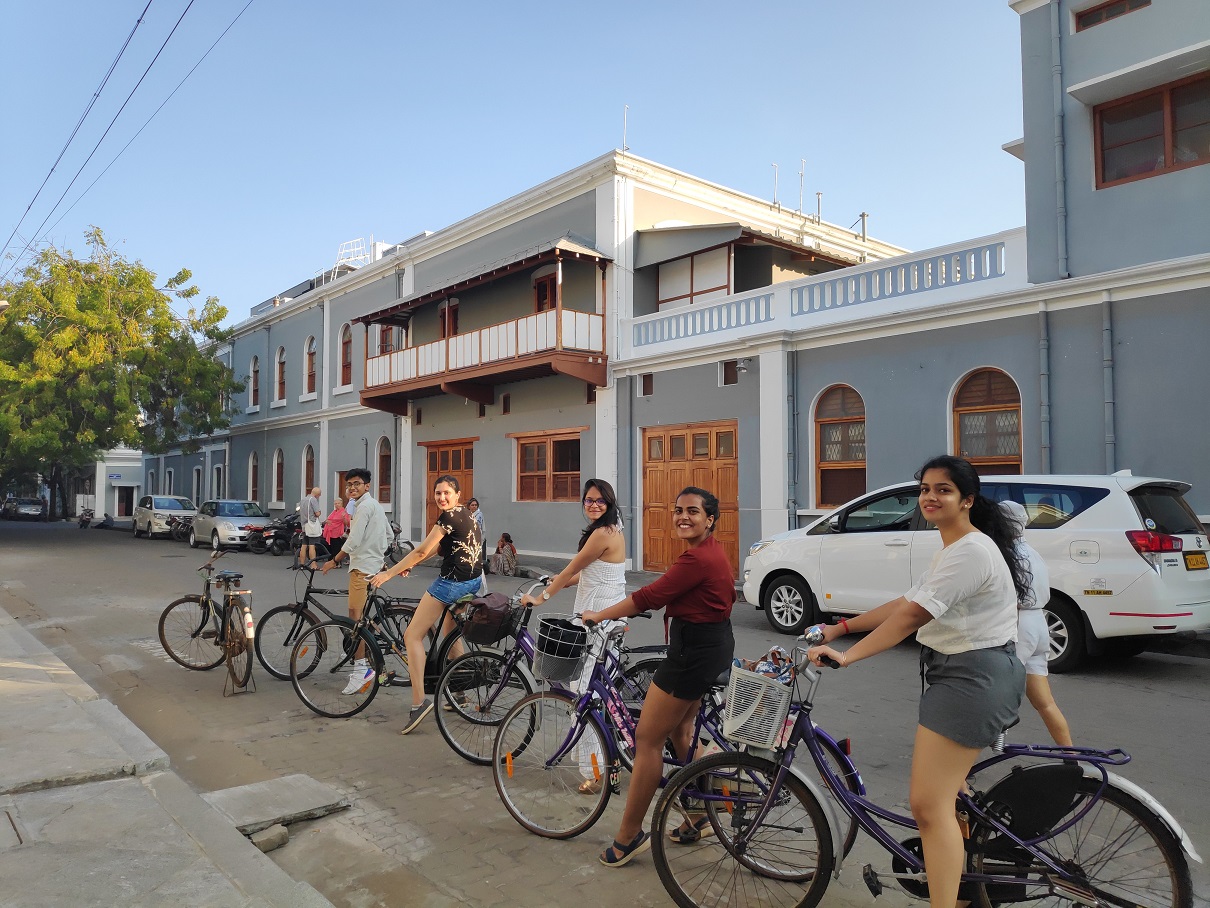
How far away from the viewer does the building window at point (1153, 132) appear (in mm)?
10984

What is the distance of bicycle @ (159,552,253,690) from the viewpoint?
285 inches

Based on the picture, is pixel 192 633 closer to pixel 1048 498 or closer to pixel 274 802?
pixel 274 802

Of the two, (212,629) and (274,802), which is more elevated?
(212,629)

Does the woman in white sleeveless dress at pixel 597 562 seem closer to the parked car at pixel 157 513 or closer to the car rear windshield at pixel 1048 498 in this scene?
the car rear windshield at pixel 1048 498

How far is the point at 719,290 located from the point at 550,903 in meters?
15.3

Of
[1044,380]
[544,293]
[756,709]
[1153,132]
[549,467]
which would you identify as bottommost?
[756,709]

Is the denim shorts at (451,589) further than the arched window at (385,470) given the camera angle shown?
No

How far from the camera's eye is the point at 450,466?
75.0ft

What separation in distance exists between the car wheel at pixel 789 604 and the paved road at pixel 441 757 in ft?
0.82

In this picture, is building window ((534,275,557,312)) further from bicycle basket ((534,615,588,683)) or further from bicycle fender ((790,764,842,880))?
bicycle fender ((790,764,842,880))

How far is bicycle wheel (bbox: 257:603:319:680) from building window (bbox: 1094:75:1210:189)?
36.6 feet

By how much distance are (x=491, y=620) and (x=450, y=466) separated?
1801 cm

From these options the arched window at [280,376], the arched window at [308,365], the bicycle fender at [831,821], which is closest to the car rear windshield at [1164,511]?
the bicycle fender at [831,821]

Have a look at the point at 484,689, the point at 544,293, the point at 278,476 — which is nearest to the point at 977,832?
the point at 484,689
